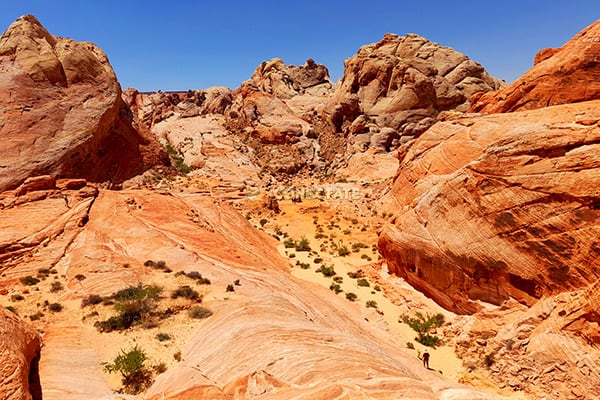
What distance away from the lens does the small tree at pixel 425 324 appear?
16266 mm

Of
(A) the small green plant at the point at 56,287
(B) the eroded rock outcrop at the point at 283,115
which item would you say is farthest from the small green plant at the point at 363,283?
(B) the eroded rock outcrop at the point at 283,115

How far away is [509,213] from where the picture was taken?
15.2 meters

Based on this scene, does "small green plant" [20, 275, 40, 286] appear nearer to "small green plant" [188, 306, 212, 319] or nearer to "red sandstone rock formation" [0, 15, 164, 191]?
"small green plant" [188, 306, 212, 319]

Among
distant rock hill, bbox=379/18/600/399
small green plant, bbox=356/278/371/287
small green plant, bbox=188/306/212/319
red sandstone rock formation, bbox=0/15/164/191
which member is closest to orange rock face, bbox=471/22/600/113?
distant rock hill, bbox=379/18/600/399

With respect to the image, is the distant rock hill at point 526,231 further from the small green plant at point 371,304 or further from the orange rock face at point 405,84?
the orange rock face at point 405,84

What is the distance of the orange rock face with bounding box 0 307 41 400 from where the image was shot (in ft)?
25.8

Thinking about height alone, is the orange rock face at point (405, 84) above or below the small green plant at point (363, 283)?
above

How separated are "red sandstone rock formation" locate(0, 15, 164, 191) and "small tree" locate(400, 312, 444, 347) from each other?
32.5 metres

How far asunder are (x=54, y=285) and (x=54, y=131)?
80.7 ft

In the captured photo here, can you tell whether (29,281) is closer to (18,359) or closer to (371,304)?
(18,359)

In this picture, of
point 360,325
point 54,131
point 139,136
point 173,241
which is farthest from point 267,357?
point 139,136

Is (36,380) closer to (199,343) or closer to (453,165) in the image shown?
(199,343)

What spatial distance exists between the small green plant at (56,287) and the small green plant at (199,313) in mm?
7094

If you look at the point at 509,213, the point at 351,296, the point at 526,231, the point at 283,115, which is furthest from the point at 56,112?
the point at 526,231
